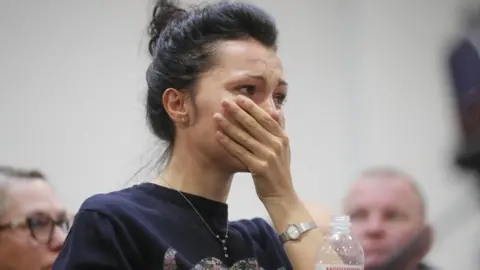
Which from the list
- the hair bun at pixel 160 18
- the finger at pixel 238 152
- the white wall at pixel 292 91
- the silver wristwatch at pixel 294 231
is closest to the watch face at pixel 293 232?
the silver wristwatch at pixel 294 231

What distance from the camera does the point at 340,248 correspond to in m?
0.91

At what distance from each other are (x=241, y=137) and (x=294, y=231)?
0.15 meters

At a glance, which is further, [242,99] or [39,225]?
[39,225]

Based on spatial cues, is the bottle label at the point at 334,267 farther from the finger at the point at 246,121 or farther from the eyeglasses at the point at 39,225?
the eyeglasses at the point at 39,225

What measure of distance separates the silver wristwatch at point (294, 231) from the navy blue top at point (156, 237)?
0.07m

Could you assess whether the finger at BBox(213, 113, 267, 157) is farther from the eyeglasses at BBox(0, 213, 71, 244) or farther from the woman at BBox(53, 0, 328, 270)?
the eyeglasses at BBox(0, 213, 71, 244)

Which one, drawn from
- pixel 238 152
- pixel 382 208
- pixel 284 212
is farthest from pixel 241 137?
pixel 382 208

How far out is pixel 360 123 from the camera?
7.62ft

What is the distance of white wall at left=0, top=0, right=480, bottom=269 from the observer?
210 centimetres

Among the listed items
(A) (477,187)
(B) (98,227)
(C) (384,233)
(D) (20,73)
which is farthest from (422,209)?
(D) (20,73)

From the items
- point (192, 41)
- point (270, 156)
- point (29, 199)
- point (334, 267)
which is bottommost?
point (29, 199)

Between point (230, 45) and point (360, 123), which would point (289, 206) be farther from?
point (360, 123)

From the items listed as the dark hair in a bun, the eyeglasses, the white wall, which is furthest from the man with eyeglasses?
the dark hair in a bun

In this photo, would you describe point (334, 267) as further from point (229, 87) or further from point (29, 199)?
point (29, 199)
